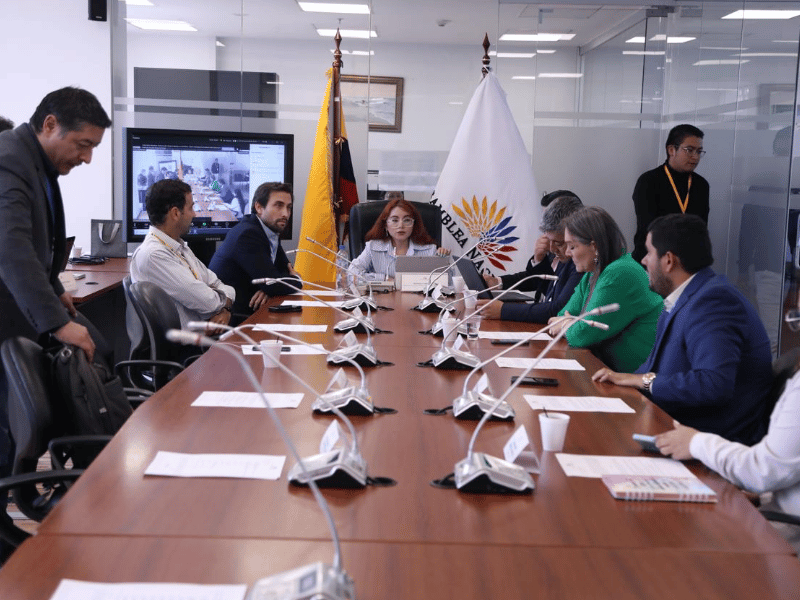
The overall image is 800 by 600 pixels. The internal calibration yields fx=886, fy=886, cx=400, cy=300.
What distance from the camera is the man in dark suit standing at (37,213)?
9.12 ft

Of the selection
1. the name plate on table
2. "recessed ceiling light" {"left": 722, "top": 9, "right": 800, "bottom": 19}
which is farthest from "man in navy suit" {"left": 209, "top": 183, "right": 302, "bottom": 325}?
"recessed ceiling light" {"left": 722, "top": 9, "right": 800, "bottom": 19}

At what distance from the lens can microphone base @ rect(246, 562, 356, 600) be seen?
1093 mm

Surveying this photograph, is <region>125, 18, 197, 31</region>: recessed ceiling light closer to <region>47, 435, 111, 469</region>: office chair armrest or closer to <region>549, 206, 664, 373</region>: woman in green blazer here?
<region>549, 206, 664, 373</region>: woman in green blazer

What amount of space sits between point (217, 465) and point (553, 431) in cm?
75

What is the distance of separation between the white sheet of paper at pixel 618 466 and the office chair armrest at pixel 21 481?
1.08 metres

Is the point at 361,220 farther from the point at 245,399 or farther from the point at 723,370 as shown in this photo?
the point at 723,370

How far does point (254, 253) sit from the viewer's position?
195 inches

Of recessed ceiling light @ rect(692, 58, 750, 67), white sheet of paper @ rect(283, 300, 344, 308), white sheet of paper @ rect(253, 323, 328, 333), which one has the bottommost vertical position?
white sheet of paper @ rect(283, 300, 344, 308)

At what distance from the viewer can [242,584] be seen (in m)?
1.31

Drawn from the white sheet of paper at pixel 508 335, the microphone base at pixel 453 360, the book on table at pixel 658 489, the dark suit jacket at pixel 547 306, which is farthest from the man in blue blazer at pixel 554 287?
the book on table at pixel 658 489

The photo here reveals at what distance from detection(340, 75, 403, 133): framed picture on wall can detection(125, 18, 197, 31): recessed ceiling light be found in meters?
1.29

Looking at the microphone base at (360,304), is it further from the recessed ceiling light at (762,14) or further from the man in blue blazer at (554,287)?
the recessed ceiling light at (762,14)

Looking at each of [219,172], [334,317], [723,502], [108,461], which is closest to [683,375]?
[723,502]

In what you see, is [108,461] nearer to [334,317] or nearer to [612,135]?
[334,317]
